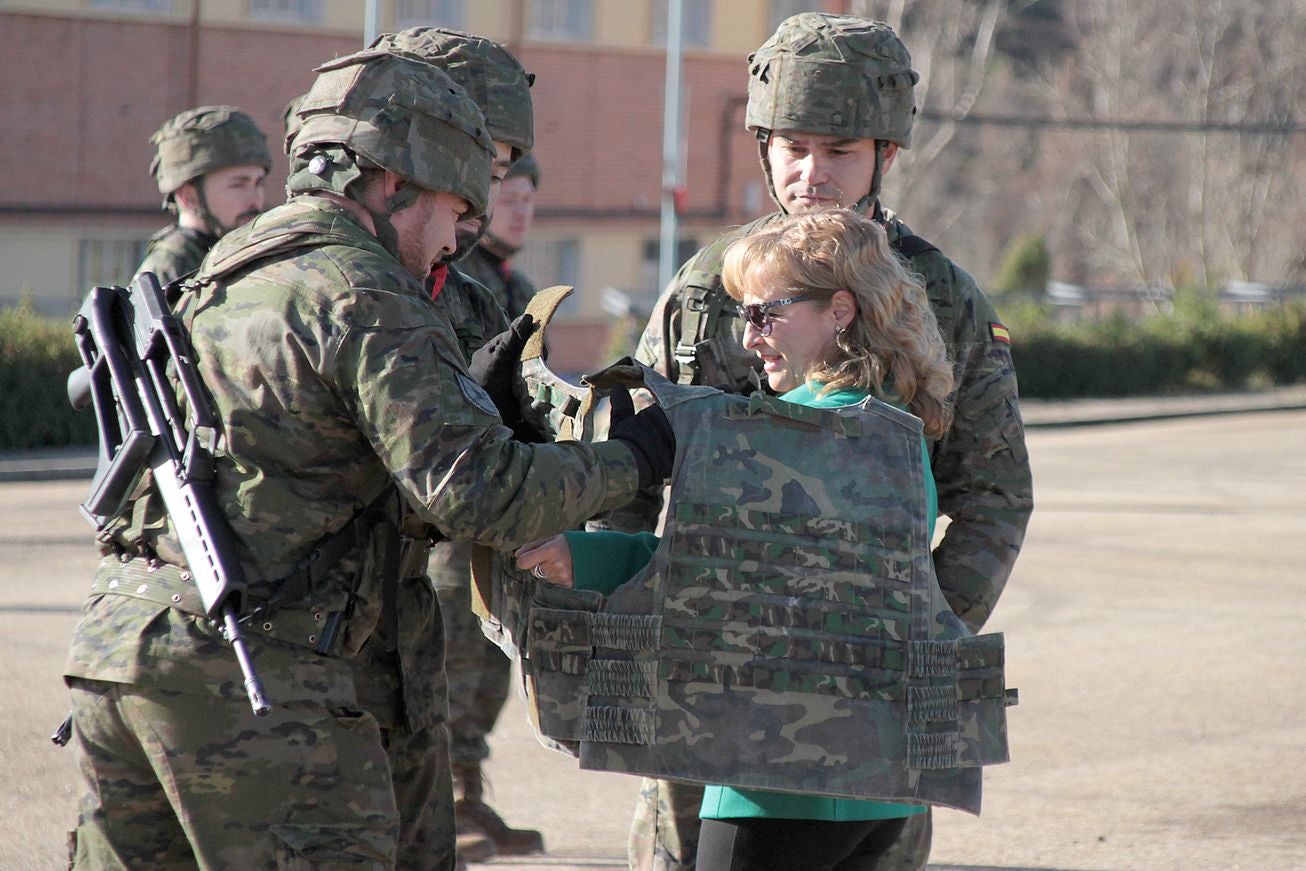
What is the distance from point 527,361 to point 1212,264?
36.0 m

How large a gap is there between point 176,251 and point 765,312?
3645mm

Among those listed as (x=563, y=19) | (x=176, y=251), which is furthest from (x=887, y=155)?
(x=563, y=19)

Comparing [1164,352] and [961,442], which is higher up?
[961,442]

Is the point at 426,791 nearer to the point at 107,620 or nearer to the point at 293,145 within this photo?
the point at 107,620

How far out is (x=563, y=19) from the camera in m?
26.9

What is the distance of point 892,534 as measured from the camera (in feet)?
8.98

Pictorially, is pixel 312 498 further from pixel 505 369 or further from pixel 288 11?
pixel 288 11

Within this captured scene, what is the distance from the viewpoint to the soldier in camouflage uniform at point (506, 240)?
5547 millimetres

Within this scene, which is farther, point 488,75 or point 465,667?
point 465,667

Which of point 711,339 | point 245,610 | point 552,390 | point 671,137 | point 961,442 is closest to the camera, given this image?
point 245,610

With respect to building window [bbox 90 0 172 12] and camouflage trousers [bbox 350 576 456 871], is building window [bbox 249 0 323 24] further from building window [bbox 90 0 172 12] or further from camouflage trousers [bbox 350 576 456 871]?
camouflage trousers [bbox 350 576 456 871]

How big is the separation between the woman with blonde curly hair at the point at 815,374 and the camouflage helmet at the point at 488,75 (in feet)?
3.56

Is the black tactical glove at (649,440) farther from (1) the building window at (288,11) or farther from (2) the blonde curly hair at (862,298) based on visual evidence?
(1) the building window at (288,11)

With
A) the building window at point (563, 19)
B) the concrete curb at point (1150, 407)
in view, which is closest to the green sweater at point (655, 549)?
the concrete curb at point (1150, 407)
